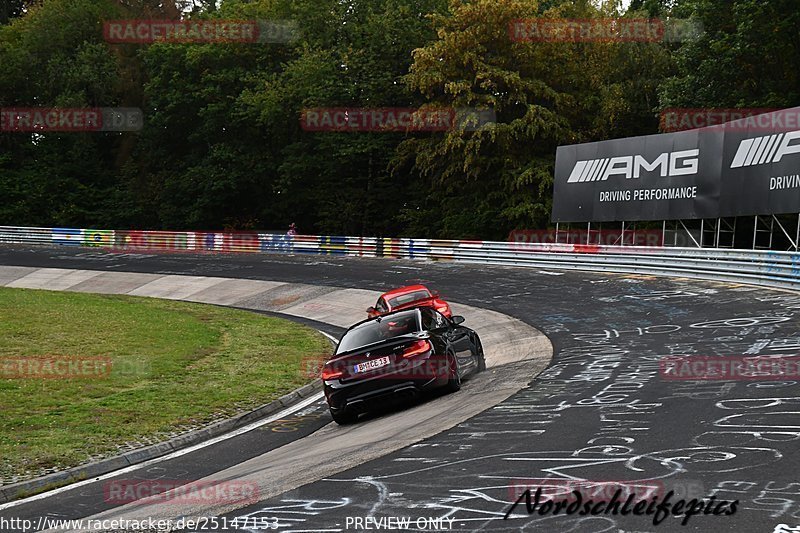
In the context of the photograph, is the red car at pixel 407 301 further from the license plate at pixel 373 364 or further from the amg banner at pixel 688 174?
the amg banner at pixel 688 174

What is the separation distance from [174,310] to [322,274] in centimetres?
847

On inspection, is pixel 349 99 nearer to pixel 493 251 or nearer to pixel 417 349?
pixel 493 251

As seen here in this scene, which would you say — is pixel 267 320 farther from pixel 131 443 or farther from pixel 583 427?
pixel 583 427

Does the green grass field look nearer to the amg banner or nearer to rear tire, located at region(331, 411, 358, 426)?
rear tire, located at region(331, 411, 358, 426)

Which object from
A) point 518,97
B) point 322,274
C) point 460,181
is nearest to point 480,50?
point 518,97

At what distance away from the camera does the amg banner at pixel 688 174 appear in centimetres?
2445

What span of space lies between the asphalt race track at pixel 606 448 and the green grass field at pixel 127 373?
1.59m

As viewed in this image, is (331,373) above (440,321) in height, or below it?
below

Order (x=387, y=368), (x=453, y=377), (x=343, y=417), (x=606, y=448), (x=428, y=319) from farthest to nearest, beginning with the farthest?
(x=428, y=319) → (x=453, y=377) → (x=343, y=417) → (x=387, y=368) → (x=606, y=448)

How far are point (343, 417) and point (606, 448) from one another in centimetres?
481

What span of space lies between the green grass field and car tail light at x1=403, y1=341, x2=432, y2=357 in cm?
317

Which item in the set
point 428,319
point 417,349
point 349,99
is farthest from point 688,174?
point 349,99

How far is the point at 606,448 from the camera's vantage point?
8492mm

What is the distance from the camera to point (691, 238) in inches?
1247
